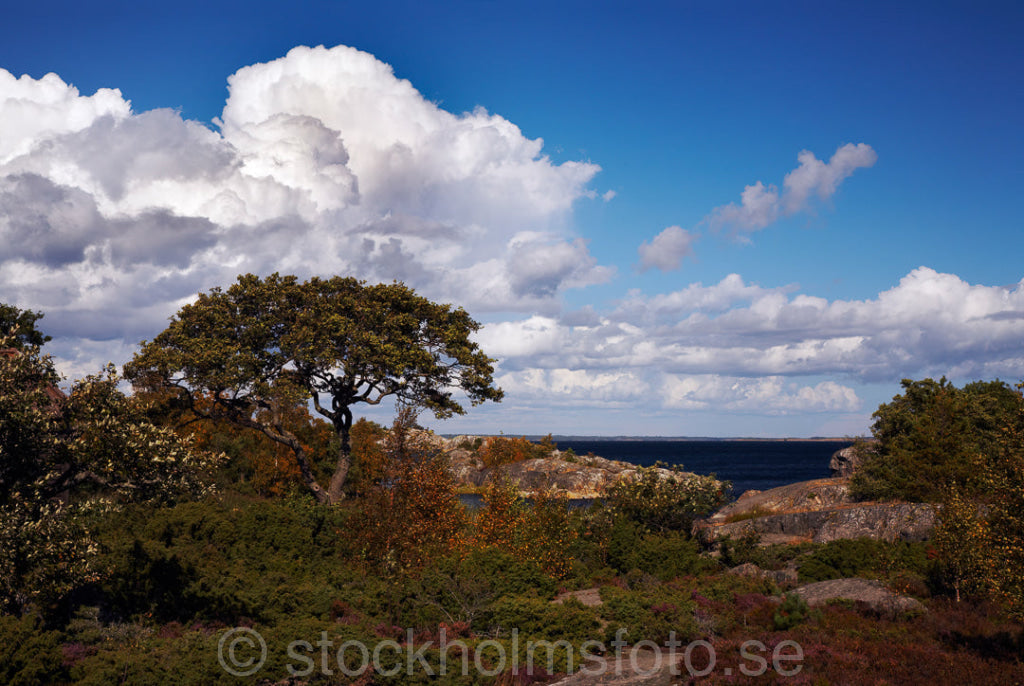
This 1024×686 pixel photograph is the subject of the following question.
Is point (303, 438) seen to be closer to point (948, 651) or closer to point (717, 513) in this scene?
point (717, 513)

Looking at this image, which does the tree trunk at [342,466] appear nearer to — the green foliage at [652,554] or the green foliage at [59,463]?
the green foliage at [652,554]

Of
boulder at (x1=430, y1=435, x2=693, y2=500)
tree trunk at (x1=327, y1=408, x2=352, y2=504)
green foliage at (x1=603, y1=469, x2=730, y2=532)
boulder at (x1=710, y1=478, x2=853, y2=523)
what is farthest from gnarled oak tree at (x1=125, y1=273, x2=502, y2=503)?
boulder at (x1=430, y1=435, x2=693, y2=500)

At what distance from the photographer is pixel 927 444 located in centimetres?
3072

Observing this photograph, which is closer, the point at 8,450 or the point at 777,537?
the point at 8,450

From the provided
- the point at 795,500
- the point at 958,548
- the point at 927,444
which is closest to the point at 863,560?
the point at 958,548

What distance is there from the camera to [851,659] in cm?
1495

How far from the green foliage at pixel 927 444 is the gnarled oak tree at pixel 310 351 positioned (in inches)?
831

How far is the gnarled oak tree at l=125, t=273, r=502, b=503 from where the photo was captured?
32.8 metres

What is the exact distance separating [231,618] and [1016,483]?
66.9 feet

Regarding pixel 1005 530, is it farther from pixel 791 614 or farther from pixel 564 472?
pixel 564 472

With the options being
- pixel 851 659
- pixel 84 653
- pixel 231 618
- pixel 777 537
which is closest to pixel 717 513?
pixel 777 537

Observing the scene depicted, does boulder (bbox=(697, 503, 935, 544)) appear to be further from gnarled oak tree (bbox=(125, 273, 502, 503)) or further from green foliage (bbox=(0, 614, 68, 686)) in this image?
green foliage (bbox=(0, 614, 68, 686))

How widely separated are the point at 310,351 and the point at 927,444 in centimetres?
3032

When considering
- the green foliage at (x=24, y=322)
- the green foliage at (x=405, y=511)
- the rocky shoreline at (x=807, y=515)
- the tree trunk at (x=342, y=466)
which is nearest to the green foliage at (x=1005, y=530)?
the rocky shoreline at (x=807, y=515)
